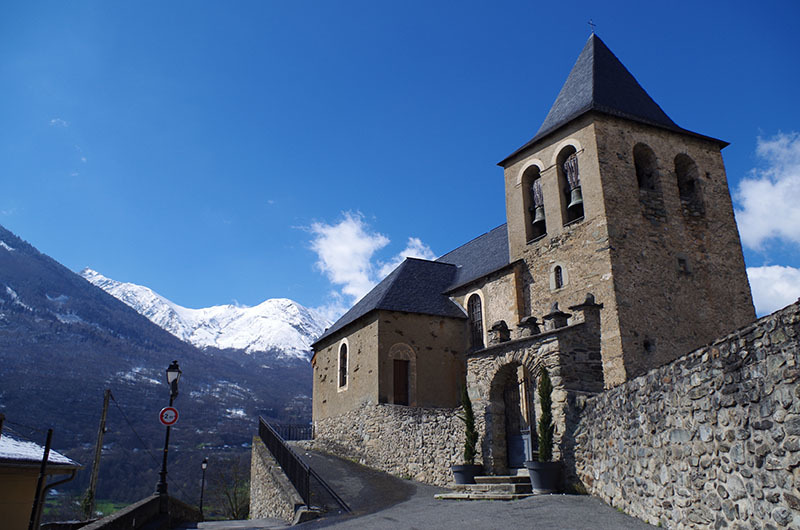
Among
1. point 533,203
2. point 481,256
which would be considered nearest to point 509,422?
point 533,203

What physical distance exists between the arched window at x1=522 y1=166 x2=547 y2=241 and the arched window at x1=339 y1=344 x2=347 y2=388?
9.92 meters

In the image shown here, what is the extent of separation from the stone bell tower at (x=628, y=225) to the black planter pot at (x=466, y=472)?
16.9 ft

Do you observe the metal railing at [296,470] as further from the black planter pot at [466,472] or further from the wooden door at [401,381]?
the wooden door at [401,381]

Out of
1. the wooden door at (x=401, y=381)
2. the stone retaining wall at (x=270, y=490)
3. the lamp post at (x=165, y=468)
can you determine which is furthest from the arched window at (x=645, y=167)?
the lamp post at (x=165, y=468)

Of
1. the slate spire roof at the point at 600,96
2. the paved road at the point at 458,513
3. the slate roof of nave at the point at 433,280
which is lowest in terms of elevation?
the paved road at the point at 458,513

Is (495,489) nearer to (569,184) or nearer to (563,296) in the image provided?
(563,296)

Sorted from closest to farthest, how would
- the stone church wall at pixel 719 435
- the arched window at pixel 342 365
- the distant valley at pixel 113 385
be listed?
the stone church wall at pixel 719 435, the arched window at pixel 342 365, the distant valley at pixel 113 385

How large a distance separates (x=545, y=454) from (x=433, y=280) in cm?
1496

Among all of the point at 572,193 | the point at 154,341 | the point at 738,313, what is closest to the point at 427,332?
the point at 572,193

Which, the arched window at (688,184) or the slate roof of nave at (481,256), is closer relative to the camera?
the arched window at (688,184)

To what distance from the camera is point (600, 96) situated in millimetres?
20297

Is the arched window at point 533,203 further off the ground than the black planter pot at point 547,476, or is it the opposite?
the arched window at point 533,203

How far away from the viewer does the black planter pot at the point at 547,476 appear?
11.3 metres

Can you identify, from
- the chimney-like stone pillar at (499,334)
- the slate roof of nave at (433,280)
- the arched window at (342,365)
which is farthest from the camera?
the arched window at (342,365)
